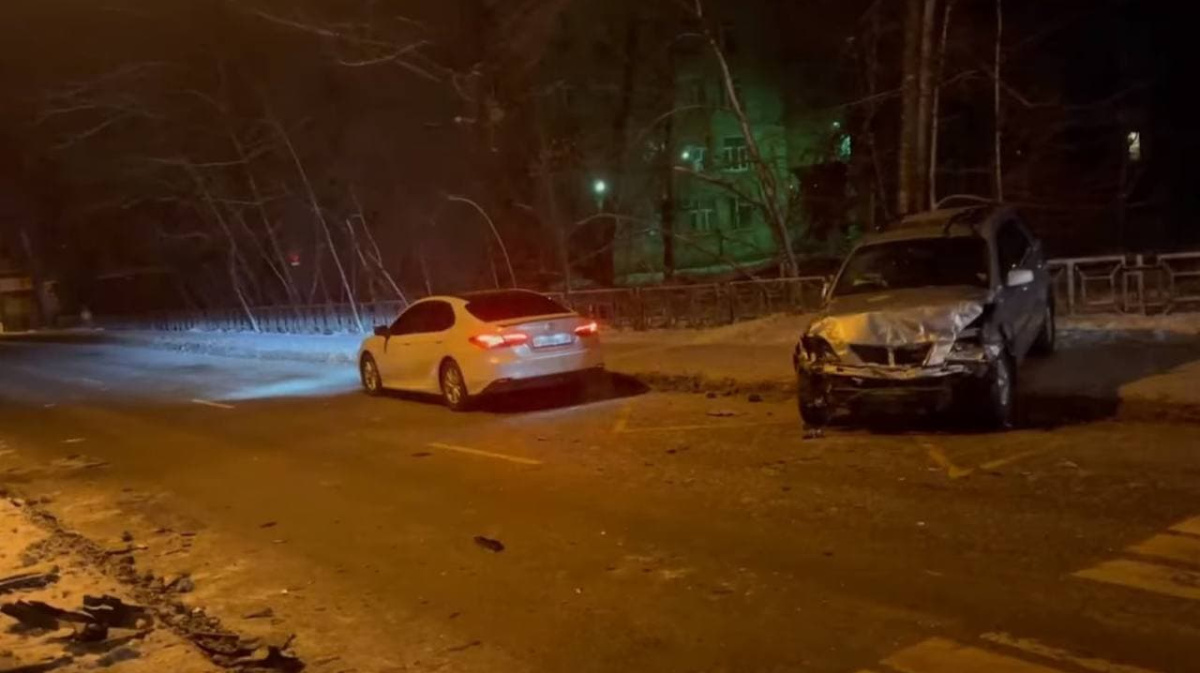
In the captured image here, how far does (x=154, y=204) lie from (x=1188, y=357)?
49.7m

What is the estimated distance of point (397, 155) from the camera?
128 feet

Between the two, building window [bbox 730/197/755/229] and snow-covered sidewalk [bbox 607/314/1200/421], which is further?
building window [bbox 730/197/755/229]

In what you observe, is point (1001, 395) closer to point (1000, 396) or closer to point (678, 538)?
point (1000, 396)

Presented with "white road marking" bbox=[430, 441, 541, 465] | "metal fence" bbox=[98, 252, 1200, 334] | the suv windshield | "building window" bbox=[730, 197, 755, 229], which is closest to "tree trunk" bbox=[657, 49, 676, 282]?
"metal fence" bbox=[98, 252, 1200, 334]

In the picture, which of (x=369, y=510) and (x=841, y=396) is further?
(x=841, y=396)

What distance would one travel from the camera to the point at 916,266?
11773 mm

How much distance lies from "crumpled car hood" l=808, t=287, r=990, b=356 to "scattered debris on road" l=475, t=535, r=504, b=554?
4217mm

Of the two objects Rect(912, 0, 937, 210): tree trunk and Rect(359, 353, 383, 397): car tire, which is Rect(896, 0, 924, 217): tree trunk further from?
Rect(359, 353, 383, 397): car tire

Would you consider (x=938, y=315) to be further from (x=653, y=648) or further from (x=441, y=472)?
(x=653, y=648)

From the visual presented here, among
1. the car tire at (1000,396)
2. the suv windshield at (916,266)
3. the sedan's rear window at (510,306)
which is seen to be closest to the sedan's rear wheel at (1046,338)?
the suv windshield at (916,266)

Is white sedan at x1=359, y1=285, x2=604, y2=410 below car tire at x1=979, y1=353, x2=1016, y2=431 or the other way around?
the other way around

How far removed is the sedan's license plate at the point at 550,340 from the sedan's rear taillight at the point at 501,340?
14 centimetres

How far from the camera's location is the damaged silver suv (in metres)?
10.4

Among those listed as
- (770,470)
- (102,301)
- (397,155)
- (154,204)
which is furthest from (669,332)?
(102,301)
